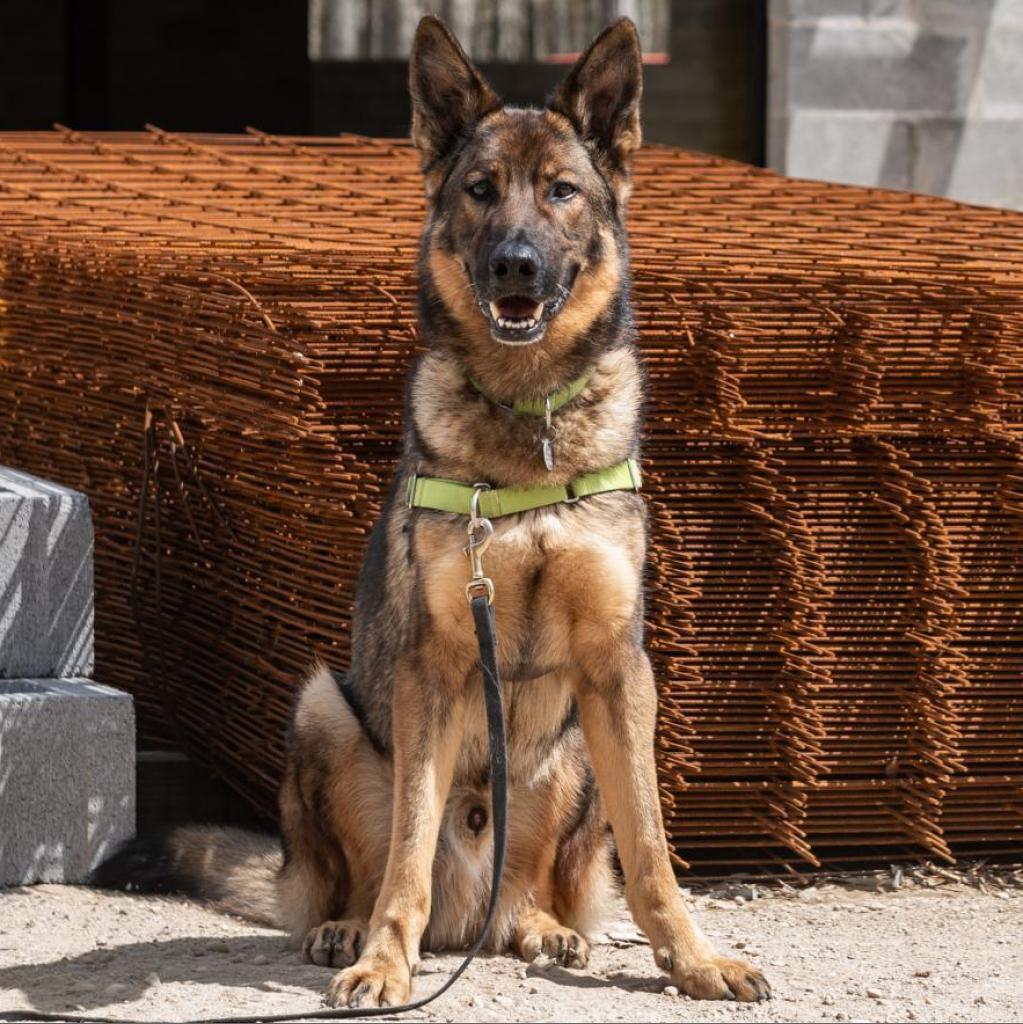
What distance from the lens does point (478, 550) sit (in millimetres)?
3721

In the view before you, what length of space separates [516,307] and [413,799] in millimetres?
1031

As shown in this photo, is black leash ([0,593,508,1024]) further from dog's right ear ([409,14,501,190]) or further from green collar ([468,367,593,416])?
dog's right ear ([409,14,501,190])

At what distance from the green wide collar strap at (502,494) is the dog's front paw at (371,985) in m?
0.93

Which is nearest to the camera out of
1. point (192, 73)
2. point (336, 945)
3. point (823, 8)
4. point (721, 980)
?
point (721, 980)

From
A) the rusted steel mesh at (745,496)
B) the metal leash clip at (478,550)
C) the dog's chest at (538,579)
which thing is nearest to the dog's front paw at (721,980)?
the dog's chest at (538,579)

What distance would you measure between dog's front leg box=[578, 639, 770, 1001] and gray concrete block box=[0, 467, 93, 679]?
162 cm

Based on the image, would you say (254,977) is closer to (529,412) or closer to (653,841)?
(653,841)

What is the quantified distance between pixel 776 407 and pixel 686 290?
1.23 feet

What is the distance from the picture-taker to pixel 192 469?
17.1ft

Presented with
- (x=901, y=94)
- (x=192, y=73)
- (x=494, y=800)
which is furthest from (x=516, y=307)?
(x=192, y=73)

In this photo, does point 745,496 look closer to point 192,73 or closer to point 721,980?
point 721,980

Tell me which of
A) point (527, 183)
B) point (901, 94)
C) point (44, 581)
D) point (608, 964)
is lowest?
point (608, 964)

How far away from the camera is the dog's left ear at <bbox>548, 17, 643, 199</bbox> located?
12.9ft

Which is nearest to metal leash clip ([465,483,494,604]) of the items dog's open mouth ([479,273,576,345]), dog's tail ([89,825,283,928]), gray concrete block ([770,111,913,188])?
dog's open mouth ([479,273,576,345])
